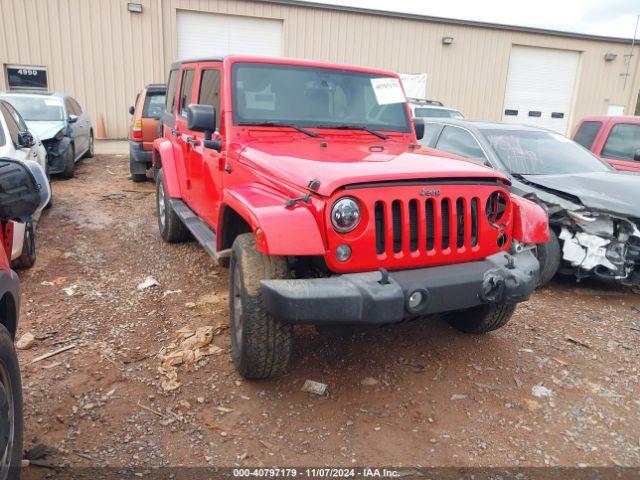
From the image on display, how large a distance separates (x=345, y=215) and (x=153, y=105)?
7730mm

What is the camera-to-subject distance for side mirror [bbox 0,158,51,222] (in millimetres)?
2316

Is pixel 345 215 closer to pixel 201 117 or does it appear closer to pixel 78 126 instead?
pixel 201 117

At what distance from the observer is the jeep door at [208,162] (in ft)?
13.3

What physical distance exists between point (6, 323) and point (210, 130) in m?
2.00

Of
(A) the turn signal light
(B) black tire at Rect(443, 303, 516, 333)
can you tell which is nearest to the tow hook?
(B) black tire at Rect(443, 303, 516, 333)

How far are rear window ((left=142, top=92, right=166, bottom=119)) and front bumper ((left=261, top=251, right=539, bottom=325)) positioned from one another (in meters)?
7.60

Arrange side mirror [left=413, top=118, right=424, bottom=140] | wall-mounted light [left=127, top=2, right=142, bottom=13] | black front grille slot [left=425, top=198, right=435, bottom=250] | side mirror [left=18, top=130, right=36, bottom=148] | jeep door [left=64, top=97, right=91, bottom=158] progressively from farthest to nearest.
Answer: wall-mounted light [left=127, top=2, right=142, bottom=13] → jeep door [left=64, top=97, right=91, bottom=158] → side mirror [left=18, top=130, right=36, bottom=148] → side mirror [left=413, top=118, right=424, bottom=140] → black front grille slot [left=425, top=198, right=435, bottom=250]

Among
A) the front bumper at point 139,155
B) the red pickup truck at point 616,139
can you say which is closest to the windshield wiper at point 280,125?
the red pickup truck at point 616,139

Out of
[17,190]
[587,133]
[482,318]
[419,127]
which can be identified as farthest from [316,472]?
[587,133]

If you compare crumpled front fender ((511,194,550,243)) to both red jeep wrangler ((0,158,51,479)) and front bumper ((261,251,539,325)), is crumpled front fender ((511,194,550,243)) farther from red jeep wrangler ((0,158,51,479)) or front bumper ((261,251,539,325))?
red jeep wrangler ((0,158,51,479))

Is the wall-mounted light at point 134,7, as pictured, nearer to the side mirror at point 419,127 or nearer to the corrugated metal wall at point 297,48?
the corrugated metal wall at point 297,48

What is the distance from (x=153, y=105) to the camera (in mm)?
9375

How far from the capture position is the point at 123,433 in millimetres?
2764

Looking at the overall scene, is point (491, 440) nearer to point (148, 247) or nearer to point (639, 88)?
point (148, 247)
